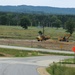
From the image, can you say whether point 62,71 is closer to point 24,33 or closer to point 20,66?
point 20,66

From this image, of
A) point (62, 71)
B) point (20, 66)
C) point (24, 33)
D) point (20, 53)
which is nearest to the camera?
point (62, 71)

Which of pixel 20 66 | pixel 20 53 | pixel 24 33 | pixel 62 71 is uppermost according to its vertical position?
pixel 62 71

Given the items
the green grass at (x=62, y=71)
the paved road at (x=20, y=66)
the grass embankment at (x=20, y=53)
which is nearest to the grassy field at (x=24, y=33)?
the grass embankment at (x=20, y=53)

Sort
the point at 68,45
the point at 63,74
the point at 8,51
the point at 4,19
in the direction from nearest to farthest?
the point at 63,74 < the point at 8,51 < the point at 68,45 < the point at 4,19

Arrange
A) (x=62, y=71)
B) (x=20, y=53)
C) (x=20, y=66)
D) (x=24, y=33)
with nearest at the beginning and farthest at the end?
(x=62, y=71)
(x=20, y=66)
(x=20, y=53)
(x=24, y=33)

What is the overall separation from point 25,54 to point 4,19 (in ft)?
469

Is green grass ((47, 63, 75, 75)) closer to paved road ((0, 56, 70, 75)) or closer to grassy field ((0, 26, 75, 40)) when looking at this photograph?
paved road ((0, 56, 70, 75))

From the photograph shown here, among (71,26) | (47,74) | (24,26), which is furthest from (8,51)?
(24,26)

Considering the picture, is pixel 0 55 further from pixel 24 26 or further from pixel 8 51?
pixel 24 26

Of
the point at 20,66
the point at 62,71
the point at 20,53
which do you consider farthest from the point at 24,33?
the point at 62,71

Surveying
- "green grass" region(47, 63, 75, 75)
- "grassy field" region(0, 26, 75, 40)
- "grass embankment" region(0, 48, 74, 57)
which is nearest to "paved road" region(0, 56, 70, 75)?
"green grass" region(47, 63, 75, 75)

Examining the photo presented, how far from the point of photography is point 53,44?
230 feet

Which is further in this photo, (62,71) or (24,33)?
(24,33)

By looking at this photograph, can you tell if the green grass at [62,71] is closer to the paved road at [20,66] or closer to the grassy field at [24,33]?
the paved road at [20,66]
